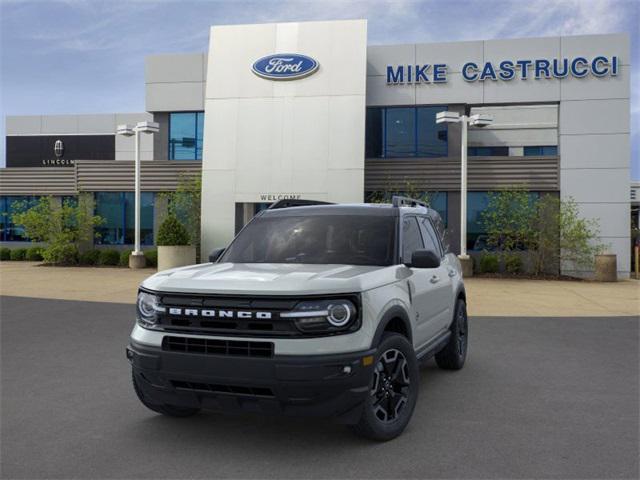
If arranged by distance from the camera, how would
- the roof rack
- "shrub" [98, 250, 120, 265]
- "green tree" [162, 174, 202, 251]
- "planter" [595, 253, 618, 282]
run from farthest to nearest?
1. "green tree" [162, 174, 202, 251]
2. "shrub" [98, 250, 120, 265]
3. "planter" [595, 253, 618, 282]
4. the roof rack

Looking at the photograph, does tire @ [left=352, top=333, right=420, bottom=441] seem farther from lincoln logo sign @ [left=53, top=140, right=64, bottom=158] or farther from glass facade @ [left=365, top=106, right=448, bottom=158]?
lincoln logo sign @ [left=53, top=140, right=64, bottom=158]

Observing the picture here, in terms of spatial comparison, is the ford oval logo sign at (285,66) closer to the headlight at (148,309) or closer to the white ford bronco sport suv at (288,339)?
the white ford bronco sport suv at (288,339)

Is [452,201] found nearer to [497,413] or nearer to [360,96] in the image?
[360,96]

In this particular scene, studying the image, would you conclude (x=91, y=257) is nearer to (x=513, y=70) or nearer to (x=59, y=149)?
(x=513, y=70)

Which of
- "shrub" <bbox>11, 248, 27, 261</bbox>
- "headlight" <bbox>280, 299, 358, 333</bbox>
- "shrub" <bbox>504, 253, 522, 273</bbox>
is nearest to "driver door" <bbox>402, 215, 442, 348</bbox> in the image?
"headlight" <bbox>280, 299, 358, 333</bbox>

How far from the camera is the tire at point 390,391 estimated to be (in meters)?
4.20

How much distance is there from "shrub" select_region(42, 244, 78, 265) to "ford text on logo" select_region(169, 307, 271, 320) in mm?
22001

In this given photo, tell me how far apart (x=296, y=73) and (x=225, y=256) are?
1763 centimetres

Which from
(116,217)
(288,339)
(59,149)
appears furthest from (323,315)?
(59,149)

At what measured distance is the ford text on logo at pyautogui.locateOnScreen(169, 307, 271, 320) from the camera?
3955 mm

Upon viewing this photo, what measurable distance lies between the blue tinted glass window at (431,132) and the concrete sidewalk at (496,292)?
6.60 m

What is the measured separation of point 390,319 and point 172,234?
17.3 m

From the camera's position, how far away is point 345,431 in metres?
4.60

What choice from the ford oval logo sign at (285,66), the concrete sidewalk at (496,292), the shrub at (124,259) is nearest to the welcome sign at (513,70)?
the ford oval logo sign at (285,66)
